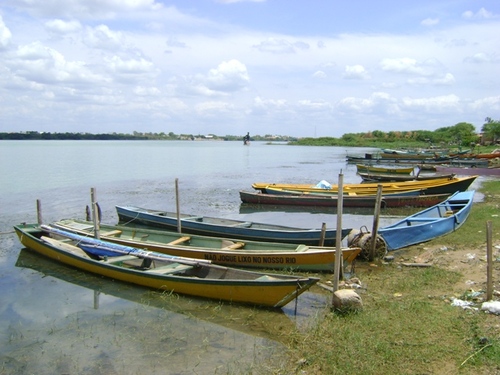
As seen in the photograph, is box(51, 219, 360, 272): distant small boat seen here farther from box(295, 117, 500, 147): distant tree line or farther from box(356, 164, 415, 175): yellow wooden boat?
box(295, 117, 500, 147): distant tree line

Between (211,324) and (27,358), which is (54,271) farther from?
(211,324)

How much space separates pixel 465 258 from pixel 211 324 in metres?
6.92

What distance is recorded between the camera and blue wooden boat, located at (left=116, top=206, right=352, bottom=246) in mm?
13512

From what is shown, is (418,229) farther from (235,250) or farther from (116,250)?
(116,250)

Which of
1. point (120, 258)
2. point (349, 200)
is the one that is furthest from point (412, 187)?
point (120, 258)

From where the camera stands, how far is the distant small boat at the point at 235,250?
1129cm

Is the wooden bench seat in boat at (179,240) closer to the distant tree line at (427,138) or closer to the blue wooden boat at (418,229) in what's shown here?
the blue wooden boat at (418,229)

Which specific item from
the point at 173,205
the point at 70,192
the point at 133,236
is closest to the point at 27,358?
the point at 133,236

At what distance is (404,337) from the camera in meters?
7.07

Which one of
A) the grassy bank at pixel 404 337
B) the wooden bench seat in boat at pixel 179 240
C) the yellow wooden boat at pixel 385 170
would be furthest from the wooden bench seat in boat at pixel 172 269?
the yellow wooden boat at pixel 385 170

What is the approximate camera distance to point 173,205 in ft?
86.0

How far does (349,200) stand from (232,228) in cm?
1027

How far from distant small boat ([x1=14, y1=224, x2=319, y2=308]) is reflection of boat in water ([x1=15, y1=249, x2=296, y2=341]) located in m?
0.16

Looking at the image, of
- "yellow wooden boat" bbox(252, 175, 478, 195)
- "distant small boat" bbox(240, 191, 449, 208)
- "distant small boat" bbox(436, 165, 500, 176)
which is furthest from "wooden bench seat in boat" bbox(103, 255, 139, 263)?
"distant small boat" bbox(436, 165, 500, 176)
